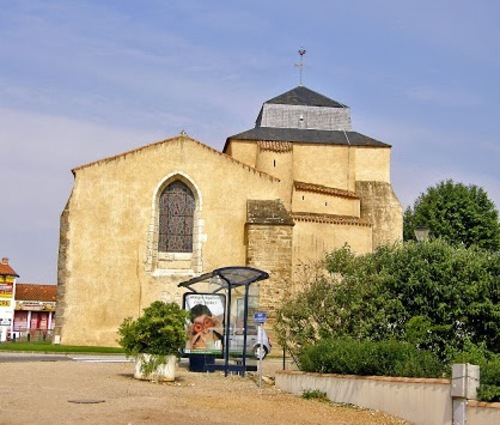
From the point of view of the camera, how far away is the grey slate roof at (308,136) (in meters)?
44.5

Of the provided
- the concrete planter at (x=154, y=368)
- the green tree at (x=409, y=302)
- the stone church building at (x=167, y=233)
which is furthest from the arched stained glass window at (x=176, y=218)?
the concrete planter at (x=154, y=368)

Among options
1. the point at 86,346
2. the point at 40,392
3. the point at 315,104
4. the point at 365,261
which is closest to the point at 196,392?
the point at 40,392

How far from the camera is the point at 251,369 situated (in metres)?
21.5

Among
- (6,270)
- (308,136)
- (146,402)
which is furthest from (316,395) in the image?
(6,270)

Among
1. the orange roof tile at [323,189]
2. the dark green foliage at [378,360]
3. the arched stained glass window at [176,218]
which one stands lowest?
the dark green foliage at [378,360]

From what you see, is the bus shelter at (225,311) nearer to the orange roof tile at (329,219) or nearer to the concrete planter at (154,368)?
the concrete planter at (154,368)

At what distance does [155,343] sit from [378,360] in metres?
4.96

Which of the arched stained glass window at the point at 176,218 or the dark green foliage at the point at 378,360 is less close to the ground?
the arched stained glass window at the point at 176,218

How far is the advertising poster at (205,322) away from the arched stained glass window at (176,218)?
14.4 metres

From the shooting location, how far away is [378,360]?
49.6 ft

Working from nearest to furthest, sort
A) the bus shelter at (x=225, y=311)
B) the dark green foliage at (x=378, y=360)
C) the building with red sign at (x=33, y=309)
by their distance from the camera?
the dark green foliage at (x=378, y=360), the bus shelter at (x=225, y=311), the building with red sign at (x=33, y=309)

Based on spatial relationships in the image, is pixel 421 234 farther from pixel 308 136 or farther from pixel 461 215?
pixel 461 215

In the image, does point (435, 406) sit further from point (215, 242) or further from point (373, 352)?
point (215, 242)

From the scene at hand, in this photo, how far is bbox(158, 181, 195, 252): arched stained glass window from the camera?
35.6 m
